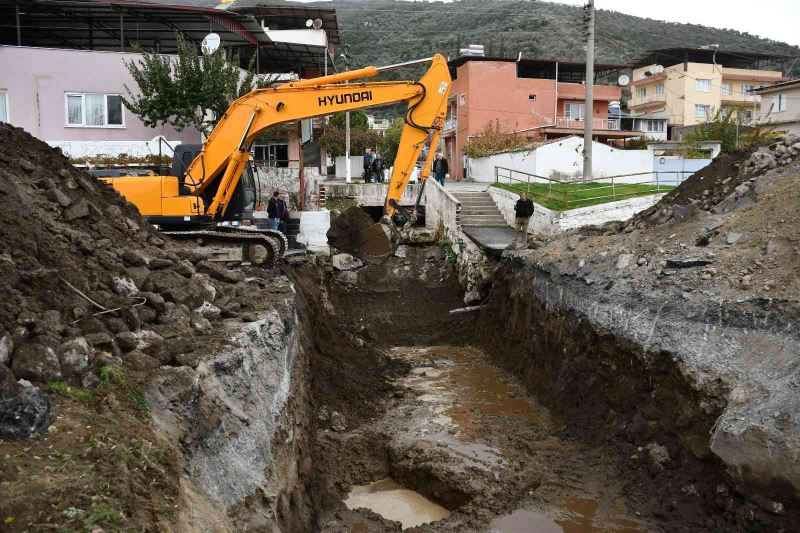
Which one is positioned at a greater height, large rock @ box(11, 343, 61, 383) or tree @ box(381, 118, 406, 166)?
tree @ box(381, 118, 406, 166)

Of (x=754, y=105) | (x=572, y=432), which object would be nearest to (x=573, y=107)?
(x=754, y=105)

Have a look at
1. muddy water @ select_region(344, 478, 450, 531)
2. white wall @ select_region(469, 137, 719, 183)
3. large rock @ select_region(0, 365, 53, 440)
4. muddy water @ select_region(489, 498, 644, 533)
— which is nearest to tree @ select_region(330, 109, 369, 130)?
white wall @ select_region(469, 137, 719, 183)

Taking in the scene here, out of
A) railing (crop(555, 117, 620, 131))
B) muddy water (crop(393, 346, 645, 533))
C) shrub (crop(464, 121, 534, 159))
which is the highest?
railing (crop(555, 117, 620, 131))

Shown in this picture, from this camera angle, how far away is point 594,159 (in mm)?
32562

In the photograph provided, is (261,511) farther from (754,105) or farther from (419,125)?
(754,105)

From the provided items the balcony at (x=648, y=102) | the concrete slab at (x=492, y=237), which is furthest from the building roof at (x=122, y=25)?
the balcony at (x=648, y=102)

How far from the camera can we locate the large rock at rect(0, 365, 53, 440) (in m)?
5.46

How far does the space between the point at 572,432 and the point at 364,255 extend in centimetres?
587

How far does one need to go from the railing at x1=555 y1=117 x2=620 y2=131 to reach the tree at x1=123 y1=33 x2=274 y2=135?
78.0ft

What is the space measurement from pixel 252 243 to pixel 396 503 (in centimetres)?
680

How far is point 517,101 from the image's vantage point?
4362 centimetres

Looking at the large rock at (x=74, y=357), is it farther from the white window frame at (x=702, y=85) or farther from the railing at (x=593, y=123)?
the white window frame at (x=702, y=85)

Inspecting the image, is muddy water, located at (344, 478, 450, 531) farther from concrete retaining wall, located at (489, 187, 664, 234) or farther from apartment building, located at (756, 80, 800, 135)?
apartment building, located at (756, 80, 800, 135)

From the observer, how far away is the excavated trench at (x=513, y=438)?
9.50 meters
